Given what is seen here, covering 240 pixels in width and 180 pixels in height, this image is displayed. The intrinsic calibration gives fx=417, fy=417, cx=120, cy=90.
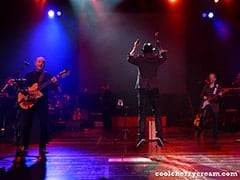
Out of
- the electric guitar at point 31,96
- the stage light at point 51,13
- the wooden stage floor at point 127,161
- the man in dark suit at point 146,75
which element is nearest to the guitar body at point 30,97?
the electric guitar at point 31,96

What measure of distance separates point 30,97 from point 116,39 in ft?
32.0

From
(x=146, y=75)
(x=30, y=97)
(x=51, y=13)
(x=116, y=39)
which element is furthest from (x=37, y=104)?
Answer: (x=116, y=39)

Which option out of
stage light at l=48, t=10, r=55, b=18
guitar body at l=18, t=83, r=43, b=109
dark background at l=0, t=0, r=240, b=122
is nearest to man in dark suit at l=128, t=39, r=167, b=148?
guitar body at l=18, t=83, r=43, b=109

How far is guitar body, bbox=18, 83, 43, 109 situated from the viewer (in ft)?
28.2

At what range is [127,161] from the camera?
7.70 meters

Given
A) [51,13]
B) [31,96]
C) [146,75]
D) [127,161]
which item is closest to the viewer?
[127,161]

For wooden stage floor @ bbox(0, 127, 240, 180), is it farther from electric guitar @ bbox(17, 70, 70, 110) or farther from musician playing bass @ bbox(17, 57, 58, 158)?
electric guitar @ bbox(17, 70, 70, 110)

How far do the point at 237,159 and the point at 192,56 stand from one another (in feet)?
36.2

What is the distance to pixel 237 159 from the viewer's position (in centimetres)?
790

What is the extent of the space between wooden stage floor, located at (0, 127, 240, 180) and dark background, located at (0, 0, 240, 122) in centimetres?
729

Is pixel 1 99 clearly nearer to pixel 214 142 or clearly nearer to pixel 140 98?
pixel 140 98

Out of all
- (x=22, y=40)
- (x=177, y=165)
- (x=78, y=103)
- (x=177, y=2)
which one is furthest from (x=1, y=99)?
(x=177, y=2)

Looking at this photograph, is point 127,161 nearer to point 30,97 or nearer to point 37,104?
point 37,104

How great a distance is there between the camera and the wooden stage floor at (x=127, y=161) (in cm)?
647
